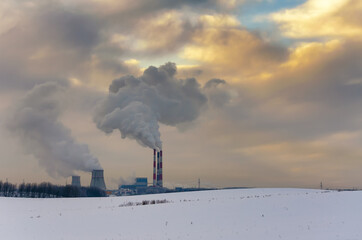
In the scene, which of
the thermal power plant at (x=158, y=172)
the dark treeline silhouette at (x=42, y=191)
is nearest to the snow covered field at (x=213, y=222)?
the dark treeline silhouette at (x=42, y=191)

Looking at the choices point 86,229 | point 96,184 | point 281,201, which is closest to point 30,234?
point 86,229

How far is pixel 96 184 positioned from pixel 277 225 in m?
170

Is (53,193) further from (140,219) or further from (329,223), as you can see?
(329,223)

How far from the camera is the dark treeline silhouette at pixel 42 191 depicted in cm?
14023

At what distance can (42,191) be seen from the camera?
14612 cm

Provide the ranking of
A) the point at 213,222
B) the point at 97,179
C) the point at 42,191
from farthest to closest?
the point at 97,179 → the point at 42,191 → the point at 213,222

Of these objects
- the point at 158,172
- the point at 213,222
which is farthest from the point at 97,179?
the point at 213,222

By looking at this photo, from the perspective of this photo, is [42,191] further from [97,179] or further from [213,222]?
[213,222]

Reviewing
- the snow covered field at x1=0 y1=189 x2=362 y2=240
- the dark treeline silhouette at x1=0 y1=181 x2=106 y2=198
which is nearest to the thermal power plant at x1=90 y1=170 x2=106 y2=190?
the dark treeline silhouette at x1=0 y1=181 x2=106 y2=198

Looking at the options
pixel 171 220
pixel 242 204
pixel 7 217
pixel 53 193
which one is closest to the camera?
pixel 171 220

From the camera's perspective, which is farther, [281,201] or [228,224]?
[281,201]

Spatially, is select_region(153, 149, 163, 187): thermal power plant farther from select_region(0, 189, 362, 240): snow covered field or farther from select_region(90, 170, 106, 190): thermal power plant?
select_region(0, 189, 362, 240): snow covered field

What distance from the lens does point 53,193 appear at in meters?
A: 142

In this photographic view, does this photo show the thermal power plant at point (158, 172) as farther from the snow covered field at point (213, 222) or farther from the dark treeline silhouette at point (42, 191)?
the snow covered field at point (213, 222)
